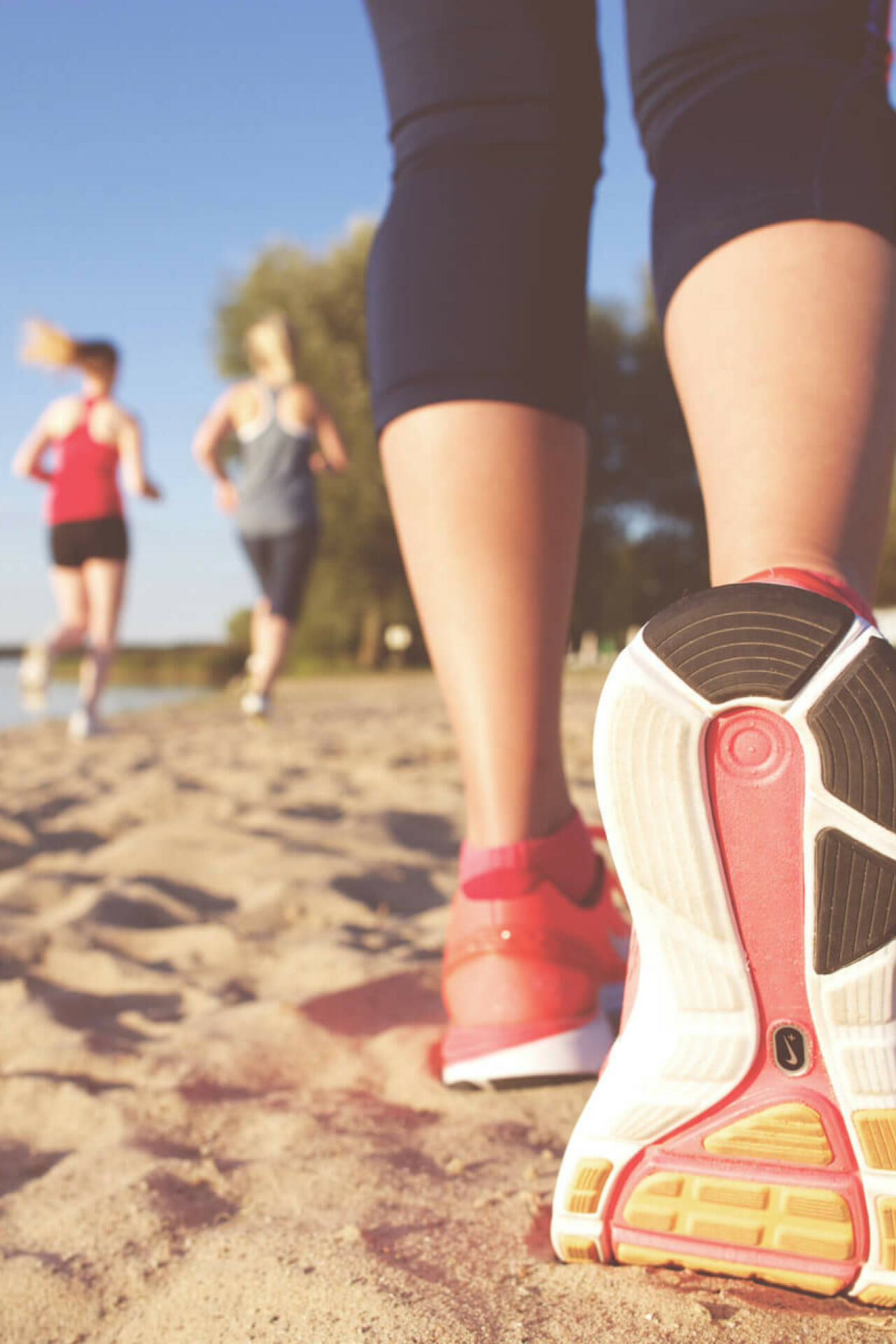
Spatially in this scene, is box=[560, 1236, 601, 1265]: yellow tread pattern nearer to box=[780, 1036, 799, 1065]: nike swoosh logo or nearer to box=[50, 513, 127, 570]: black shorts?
box=[780, 1036, 799, 1065]: nike swoosh logo

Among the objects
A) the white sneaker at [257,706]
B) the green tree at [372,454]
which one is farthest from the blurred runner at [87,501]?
the green tree at [372,454]

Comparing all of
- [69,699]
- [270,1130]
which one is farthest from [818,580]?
[69,699]

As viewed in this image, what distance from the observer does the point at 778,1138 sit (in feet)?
2.31

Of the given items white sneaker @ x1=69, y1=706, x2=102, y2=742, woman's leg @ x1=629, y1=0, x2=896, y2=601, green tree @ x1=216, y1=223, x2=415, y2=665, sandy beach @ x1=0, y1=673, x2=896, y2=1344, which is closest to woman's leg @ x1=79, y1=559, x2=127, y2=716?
white sneaker @ x1=69, y1=706, x2=102, y2=742

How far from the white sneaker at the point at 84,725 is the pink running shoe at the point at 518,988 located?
16.1 feet

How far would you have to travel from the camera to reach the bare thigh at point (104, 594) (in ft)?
20.3

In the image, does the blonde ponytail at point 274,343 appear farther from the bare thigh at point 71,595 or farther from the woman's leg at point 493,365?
the woman's leg at point 493,365

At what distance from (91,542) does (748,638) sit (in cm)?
598

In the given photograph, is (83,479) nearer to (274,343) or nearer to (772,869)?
(274,343)

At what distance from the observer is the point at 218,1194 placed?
929 mm

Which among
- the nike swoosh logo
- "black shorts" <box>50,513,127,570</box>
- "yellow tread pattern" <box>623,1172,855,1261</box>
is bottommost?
"black shorts" <box>50,513,127,570</box>

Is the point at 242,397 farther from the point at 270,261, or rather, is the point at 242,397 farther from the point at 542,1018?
the point at 270,261

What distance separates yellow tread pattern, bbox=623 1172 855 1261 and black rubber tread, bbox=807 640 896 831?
24cm

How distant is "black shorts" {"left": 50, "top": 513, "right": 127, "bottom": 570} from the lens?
6.21 meters
